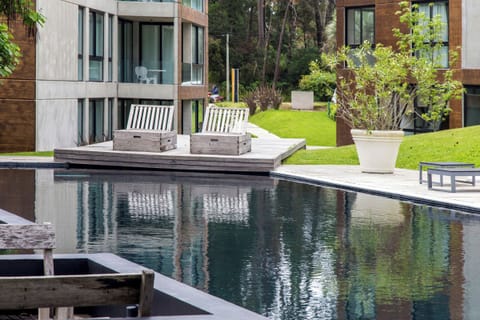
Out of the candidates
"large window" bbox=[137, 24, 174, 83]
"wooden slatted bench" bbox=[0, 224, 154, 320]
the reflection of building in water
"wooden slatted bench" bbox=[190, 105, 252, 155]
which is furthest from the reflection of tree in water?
"large window" bbox=[137, 24, 174, 83]

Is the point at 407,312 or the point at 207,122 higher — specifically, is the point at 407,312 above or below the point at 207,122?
below

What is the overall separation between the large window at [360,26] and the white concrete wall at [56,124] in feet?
45.7

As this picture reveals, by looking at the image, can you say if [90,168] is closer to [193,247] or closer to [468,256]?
[193,247]

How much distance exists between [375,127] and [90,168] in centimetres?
745

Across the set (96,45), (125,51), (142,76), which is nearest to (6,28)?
(96,45)

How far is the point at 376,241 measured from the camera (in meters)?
15.3

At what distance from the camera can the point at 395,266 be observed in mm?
13180

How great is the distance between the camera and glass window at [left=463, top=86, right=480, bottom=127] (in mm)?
40531

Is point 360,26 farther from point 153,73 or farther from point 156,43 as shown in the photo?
point 153,73

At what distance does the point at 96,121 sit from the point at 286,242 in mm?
24934

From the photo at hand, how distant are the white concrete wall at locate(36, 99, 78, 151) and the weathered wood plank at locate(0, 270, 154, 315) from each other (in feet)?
86.8

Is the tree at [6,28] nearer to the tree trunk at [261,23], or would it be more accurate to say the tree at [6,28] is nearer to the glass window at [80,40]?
the glass window at [80,40]

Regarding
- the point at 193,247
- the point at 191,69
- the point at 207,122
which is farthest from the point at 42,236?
the point at 191,69

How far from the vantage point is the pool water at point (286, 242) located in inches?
433
